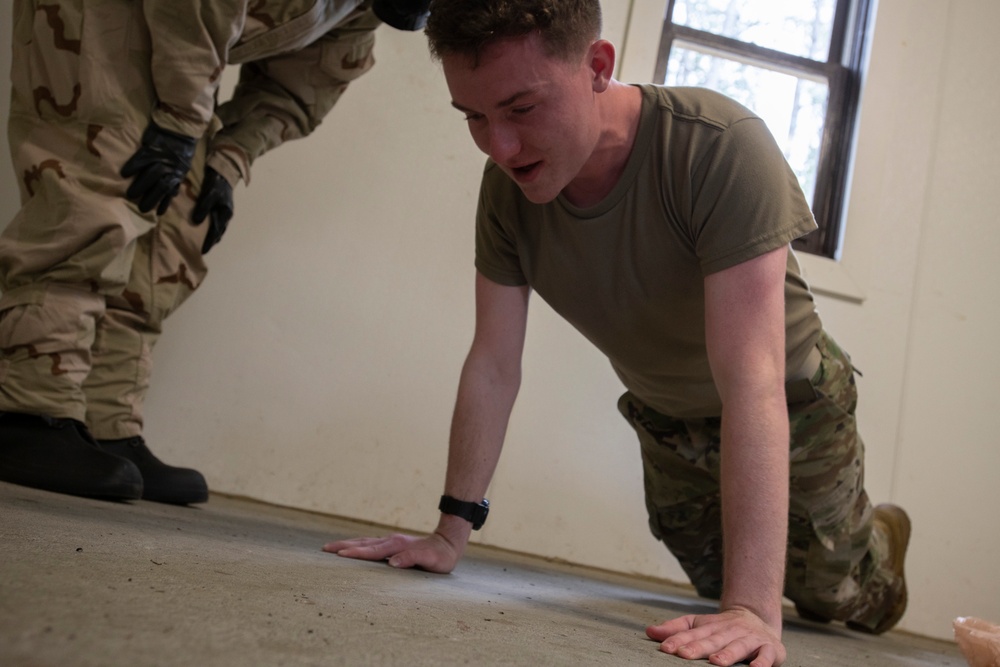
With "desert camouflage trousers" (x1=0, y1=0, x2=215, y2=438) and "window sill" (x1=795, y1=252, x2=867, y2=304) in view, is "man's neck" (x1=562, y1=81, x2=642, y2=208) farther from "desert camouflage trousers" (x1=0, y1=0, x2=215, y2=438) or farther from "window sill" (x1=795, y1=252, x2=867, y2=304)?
"window sill" (x1=795, y1=252, x2=867, y2=304)

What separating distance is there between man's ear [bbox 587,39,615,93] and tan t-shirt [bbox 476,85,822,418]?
0.08 m

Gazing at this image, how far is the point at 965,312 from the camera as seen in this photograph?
7.84ft

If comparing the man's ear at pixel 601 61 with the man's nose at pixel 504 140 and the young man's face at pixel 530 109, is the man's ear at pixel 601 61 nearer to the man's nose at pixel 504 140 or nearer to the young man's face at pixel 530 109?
the young man's face at pixel 530 109

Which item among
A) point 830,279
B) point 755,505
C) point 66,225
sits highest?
point 830,279

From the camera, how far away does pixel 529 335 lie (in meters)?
2.20

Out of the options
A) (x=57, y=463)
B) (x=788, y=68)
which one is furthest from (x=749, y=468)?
(x=788, y=68)

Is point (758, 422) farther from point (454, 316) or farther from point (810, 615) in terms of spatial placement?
point (454, 316)

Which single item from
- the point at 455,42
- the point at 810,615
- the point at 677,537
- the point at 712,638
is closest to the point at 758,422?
the point at 712,638

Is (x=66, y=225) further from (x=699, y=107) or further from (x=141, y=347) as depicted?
(x=699, y=107)

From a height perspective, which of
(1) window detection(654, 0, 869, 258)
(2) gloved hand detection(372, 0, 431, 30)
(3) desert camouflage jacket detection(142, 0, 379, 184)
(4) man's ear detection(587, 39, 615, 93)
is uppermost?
(1) window detection(654, 0, 869, 258)

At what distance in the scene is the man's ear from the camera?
1.01m

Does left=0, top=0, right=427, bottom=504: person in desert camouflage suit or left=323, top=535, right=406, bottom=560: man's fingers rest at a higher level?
left=0, top=0, right=427, bottom=504: person in desert camouflage suit

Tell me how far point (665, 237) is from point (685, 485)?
0.61 meters

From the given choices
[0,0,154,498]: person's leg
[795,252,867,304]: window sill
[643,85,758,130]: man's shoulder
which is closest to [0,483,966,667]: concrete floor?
[0,0,154,498]: person's leg
